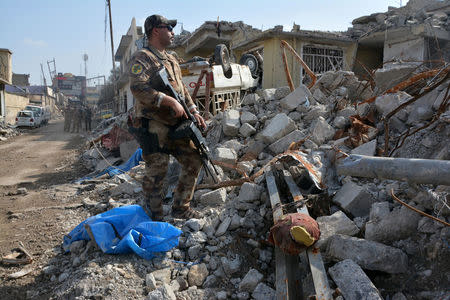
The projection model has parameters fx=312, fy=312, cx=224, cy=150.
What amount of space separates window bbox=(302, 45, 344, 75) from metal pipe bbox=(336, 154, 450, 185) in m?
11.1

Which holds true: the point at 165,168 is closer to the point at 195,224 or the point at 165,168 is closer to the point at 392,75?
the point at 195,224

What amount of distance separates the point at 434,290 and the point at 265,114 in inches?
161

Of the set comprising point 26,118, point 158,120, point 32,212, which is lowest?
point 32,212

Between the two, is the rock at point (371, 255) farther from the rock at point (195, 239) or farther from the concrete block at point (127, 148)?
the concrete block at point (127, 148)

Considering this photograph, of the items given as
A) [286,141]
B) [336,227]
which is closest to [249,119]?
[286,141]

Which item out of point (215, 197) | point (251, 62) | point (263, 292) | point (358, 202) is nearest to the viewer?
point (263, 292)

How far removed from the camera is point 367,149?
11.0 ft

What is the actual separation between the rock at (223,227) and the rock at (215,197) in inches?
16.5

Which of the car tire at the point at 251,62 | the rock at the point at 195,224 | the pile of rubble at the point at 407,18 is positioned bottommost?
the rock at the point at 195,224

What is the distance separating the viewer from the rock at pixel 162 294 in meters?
1.95

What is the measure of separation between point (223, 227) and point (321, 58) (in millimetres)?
11134

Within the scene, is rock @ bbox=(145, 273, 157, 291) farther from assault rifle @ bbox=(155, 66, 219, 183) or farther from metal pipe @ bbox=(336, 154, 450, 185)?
metal pipe @ bbox=(336, 154, 450, 185)

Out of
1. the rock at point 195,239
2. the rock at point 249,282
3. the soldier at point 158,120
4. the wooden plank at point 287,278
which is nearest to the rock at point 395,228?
the wooden plank at point 287,278

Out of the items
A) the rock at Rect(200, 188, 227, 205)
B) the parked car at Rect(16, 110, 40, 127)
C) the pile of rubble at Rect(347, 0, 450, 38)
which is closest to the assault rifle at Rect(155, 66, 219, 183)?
the rock at Rect(200, 188, 227, 205)
